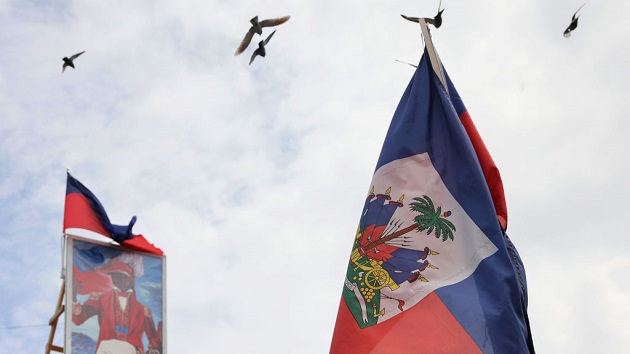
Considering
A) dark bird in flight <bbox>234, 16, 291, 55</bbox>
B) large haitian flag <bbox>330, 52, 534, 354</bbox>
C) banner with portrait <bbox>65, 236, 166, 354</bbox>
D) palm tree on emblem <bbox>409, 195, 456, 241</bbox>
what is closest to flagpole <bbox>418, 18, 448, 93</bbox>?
large haitian flag <bbox>330, 52, 534, 354</bbox>

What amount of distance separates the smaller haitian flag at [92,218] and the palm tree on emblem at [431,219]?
8.74 metres

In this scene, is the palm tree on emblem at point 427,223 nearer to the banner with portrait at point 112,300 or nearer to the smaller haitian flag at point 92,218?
the banner with portrait at point 112,300

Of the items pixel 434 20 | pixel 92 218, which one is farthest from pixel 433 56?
pixel 92 218

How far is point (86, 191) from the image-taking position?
20500 mm

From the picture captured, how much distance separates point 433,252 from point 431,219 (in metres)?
0.48

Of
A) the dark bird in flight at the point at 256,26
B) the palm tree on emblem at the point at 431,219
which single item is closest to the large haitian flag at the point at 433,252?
the palm tree on emblem at the point at 431,219

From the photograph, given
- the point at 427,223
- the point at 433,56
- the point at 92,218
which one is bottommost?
the point at 427,223

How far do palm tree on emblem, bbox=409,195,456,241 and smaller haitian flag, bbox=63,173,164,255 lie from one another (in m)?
8.74

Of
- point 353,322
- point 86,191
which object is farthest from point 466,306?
point 86,191

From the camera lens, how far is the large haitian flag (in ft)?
38.0

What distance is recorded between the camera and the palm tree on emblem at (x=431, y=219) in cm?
1242

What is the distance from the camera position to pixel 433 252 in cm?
1228

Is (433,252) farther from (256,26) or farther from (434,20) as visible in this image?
(256,26)

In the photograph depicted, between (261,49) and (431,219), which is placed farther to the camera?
(261,49)
